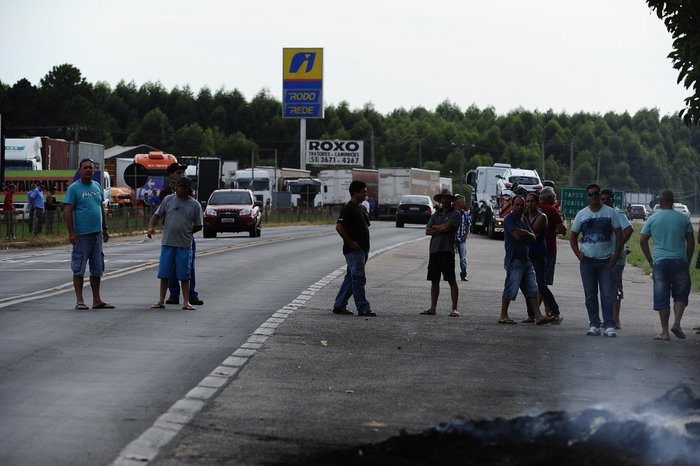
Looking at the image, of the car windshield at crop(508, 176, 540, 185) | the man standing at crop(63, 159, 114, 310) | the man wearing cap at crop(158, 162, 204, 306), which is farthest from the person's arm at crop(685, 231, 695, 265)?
the car windshield at crop(508, 176, 540, 185)

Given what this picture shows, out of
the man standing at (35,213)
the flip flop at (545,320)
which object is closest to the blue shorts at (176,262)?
the flip flop at (545,320)

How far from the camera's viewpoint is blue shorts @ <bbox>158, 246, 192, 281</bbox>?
18.5 metres

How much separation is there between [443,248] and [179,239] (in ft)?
11.6

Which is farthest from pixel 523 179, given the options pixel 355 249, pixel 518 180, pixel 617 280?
pixel 617 280

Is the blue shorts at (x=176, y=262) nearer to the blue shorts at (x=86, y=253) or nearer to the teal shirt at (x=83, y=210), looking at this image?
the blue shorts at (x=86, y=253)

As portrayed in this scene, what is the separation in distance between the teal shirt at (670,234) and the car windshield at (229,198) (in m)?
34.3

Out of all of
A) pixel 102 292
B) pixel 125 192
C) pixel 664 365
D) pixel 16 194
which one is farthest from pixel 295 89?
pixel 664 365

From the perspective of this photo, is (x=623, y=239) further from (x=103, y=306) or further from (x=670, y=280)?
(x=103, y=306)

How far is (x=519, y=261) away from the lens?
1827 cm

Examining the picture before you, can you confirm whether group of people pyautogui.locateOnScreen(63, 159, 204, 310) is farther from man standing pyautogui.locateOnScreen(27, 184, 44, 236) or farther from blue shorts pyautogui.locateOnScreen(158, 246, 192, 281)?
man standing pyautogui.locateOnScreen(27, 184, 44, 236)

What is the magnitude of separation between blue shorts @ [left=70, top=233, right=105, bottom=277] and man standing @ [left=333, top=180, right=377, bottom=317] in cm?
311

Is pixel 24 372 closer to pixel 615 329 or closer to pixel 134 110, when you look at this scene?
pixel 615 329

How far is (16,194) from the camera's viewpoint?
5675cm

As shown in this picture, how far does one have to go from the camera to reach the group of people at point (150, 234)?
58.2 ft
